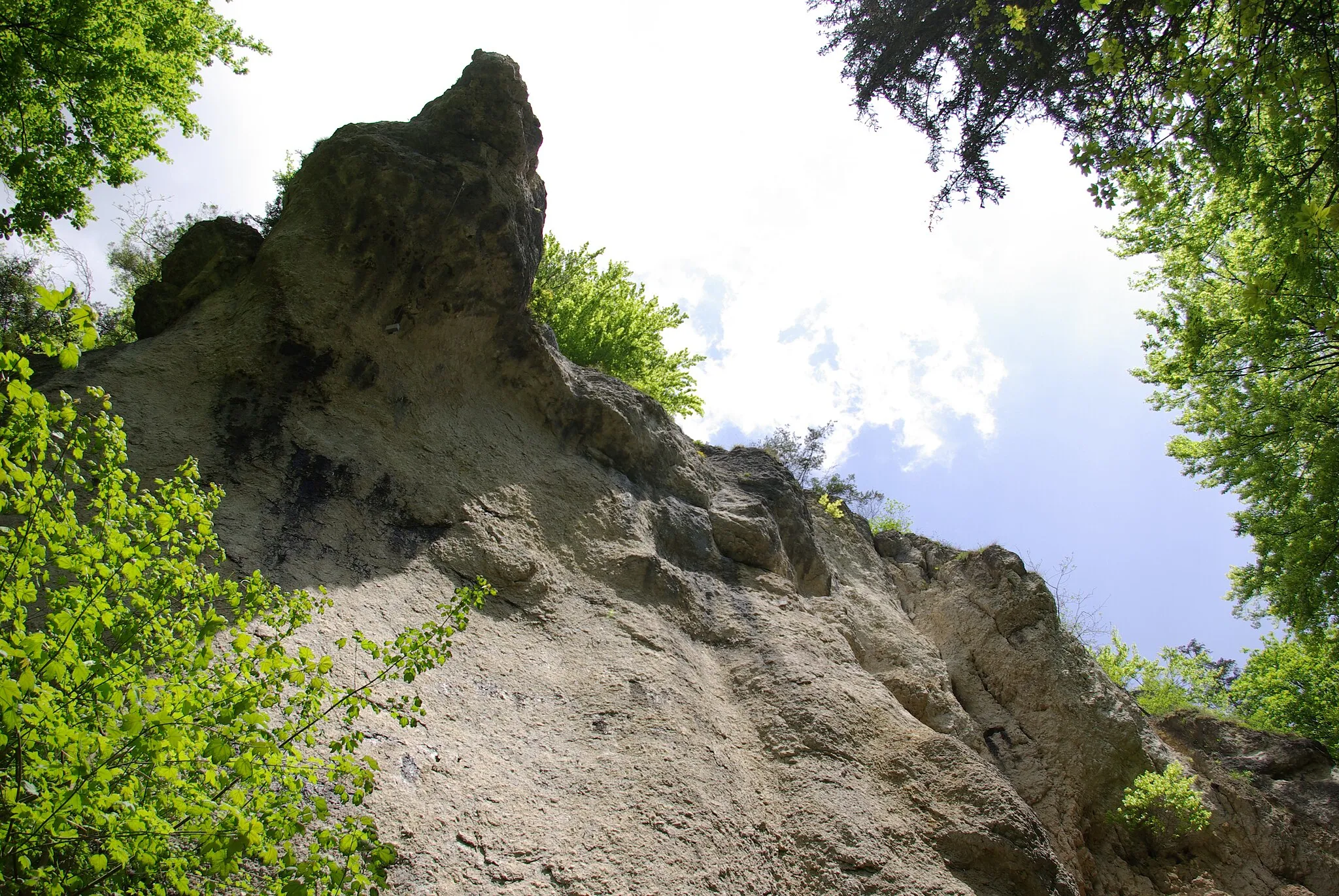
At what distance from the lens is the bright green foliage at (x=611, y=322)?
12211 millimetres

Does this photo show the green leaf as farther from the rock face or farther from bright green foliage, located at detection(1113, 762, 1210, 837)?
bright green foliage, located at detection(1113, 762, 1210, 837)

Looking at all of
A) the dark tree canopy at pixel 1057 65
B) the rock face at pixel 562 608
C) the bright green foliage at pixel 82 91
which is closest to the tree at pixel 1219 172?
the dark tree canopy at pixel 1057 65

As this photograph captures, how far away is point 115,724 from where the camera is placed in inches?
96.4

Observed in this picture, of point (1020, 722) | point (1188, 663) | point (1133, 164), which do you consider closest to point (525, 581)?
point (1133, 164)

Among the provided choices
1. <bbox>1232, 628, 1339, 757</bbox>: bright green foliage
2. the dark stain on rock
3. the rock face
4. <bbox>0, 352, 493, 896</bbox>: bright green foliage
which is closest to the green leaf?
<bbox>0, 352, 493, 896</bbox>: bright green foliage

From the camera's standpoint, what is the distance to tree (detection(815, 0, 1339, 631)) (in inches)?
185

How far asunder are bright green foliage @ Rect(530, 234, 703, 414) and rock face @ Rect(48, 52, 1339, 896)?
3.45 meters

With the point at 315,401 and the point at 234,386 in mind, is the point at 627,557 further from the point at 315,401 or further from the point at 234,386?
the point at 234,386

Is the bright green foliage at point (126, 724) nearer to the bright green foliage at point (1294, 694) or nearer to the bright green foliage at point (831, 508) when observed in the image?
the bright green foliage at point (831, 508)

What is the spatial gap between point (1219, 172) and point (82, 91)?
1378 cm

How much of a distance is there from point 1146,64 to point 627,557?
6164mm

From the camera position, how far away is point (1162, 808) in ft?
27.3

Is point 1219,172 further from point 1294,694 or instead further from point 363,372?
point 1294,694

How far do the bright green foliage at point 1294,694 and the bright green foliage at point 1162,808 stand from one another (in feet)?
34.9
